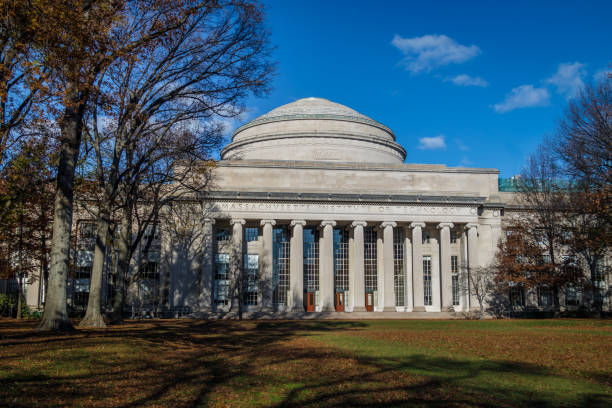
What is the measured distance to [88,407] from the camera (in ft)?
30.6

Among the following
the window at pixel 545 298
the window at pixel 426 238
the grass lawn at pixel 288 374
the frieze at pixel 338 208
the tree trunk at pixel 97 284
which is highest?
the frieze at pixel 338 208

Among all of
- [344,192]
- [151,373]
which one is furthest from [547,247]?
[151,373]

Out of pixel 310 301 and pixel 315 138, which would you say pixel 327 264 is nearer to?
pixel 310 301

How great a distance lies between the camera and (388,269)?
52.0 m

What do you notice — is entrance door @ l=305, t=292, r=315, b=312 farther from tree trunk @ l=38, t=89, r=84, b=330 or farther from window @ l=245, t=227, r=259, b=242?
tree trunk @ l=38, t=89, r=84, b=330

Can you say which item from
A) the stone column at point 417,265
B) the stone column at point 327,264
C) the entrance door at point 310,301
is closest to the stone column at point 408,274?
the stone column at point 417,265

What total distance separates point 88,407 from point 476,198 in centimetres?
4958

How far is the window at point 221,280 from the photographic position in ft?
172

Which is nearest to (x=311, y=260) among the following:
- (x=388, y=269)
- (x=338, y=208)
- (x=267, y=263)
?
(x=267, y=263)

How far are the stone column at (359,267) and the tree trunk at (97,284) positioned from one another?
29984mm

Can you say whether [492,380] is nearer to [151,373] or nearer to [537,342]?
[151,373]

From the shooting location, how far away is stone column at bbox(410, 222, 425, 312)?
170 feet

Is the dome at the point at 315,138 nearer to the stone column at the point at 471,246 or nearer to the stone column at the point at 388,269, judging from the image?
the stone column at the point at 388,269

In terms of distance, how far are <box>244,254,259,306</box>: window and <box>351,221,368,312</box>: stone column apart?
32.1 ft
